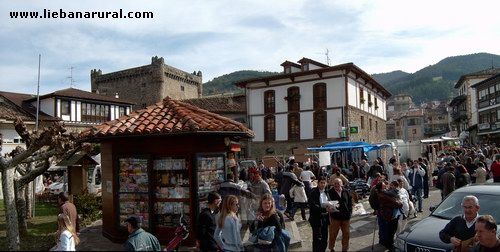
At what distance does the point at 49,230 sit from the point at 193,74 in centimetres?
6277

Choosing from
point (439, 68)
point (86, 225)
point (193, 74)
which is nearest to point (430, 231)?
point (86, 225)

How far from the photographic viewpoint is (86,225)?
42.7 feet

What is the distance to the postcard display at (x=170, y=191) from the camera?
9.52 metres

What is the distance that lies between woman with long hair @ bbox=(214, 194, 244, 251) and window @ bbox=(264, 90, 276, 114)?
1170 inches

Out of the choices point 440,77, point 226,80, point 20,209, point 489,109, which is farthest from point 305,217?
point 440,77

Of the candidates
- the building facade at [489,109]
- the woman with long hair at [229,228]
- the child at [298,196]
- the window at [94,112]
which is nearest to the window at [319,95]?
the window at [94,112]

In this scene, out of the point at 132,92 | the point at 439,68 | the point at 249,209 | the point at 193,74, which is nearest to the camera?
the point at 249,209

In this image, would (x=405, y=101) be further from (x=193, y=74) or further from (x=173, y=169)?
(x=173, y=169)

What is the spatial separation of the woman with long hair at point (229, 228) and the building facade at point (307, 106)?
2688 centimetres

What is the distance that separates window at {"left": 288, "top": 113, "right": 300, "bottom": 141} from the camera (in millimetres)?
34969

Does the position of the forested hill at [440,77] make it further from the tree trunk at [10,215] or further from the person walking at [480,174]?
the tree trunk at [10,215]

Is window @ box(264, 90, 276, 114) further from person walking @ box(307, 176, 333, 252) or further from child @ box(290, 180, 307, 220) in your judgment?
person walking @ box(307, 176, 333, 252)

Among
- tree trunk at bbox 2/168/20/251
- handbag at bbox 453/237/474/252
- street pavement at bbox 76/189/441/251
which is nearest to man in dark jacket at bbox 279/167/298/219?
street pavement at bbox 76/189/441/251

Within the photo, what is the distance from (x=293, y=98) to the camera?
3491 cm
